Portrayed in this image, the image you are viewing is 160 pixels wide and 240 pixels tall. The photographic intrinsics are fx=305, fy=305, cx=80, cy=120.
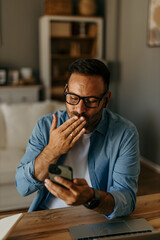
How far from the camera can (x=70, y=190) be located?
867mm

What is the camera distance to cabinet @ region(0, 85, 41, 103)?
4602 mm

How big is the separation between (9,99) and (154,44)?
2294 millimetres

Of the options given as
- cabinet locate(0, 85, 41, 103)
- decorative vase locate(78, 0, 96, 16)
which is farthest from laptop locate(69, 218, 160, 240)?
decorative vase locate(78, 0, 96, 16)

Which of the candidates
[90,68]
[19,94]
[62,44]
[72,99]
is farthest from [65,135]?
[62,44]

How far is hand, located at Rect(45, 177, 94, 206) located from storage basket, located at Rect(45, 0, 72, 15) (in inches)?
166

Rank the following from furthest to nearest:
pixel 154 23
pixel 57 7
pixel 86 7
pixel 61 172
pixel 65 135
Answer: pixel 86 7 < pixel 57 7 < pixel 154 23 < pixel 65 135 < pixel 61 172

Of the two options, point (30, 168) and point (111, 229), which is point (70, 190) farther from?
point (30, 168)

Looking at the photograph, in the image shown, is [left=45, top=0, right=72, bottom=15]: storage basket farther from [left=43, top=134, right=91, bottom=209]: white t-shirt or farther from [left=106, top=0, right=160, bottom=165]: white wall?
[left=43, top=134, right=91, bottom=209]: white t-shirt

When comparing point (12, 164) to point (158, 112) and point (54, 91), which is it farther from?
point (54, 91)

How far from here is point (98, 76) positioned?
1.20 meters

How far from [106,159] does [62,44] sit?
4169mm

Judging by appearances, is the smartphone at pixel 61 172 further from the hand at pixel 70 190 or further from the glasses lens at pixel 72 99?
the glasses lens at pixel 72 99

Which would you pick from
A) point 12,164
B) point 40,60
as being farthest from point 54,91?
point 12,164

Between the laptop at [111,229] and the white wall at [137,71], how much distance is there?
2.74m
